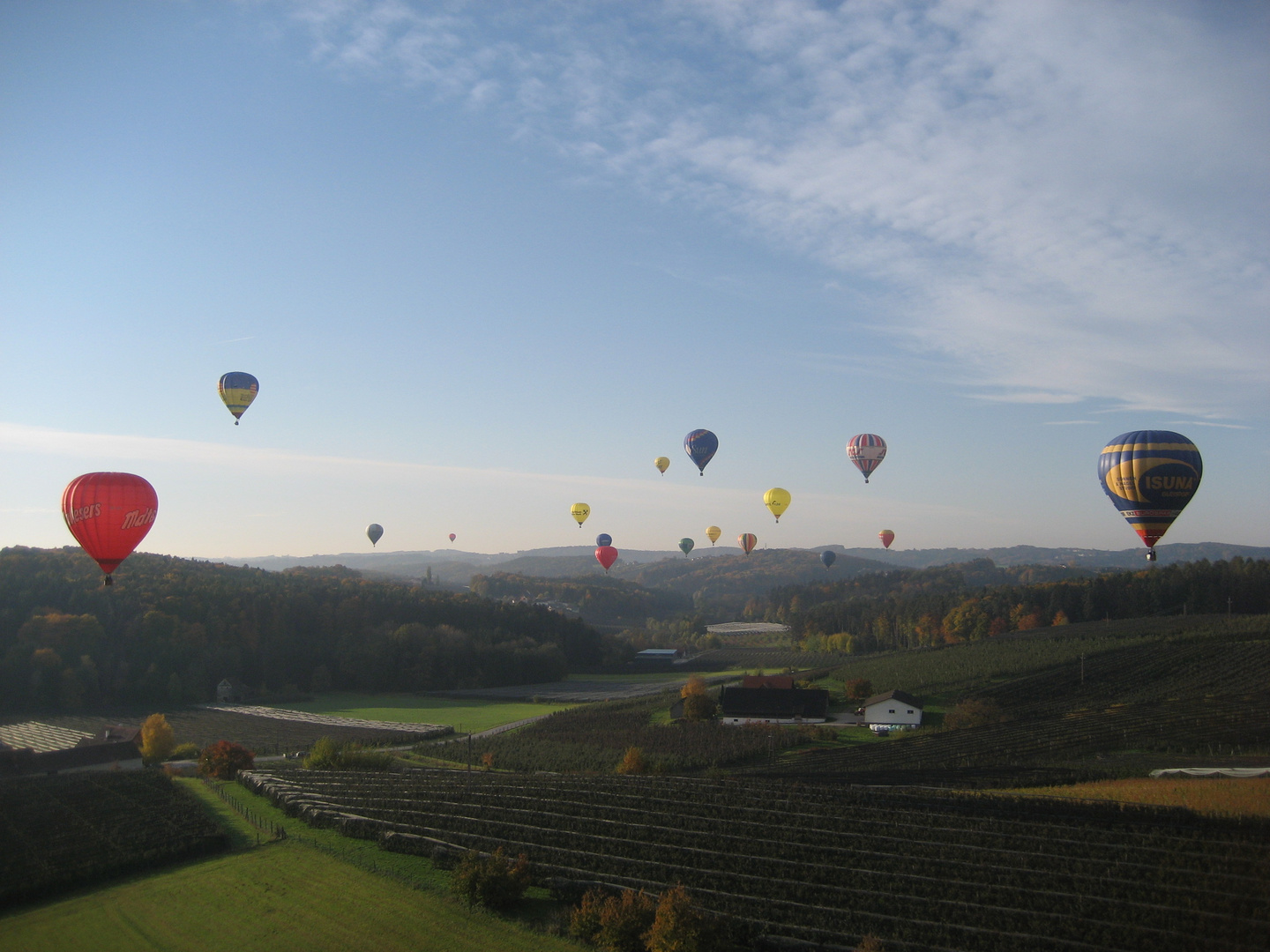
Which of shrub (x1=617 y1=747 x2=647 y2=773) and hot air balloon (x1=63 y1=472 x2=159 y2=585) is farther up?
hot air balloon (x1=63 y1=472 x2=159 y2=585)

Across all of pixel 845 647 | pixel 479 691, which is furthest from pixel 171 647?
pixel 845 647

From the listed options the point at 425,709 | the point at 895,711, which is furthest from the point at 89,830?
the point at 425,709

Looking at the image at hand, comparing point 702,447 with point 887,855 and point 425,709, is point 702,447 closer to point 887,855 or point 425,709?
point 425,709

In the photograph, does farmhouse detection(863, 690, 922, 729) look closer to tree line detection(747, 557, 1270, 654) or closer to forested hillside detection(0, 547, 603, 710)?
tree line detection(747, 557, 1270, 654)

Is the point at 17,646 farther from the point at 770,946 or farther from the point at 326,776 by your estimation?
the point at 770,946

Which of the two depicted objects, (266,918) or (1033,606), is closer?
(266,918)

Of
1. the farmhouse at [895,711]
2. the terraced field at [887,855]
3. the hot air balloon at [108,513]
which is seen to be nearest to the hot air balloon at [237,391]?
the hot air balloon at [108,513]

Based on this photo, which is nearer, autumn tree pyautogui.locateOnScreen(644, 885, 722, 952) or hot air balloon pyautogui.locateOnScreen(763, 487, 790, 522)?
autumn tree pyautogui.locateOnScreen(644, 885, 722, 952)

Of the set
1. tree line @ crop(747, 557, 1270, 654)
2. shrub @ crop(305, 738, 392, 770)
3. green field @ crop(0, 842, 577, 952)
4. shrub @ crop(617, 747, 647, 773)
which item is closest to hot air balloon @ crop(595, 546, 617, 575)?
tree line @ crop(747, 557, 1270, 654)
